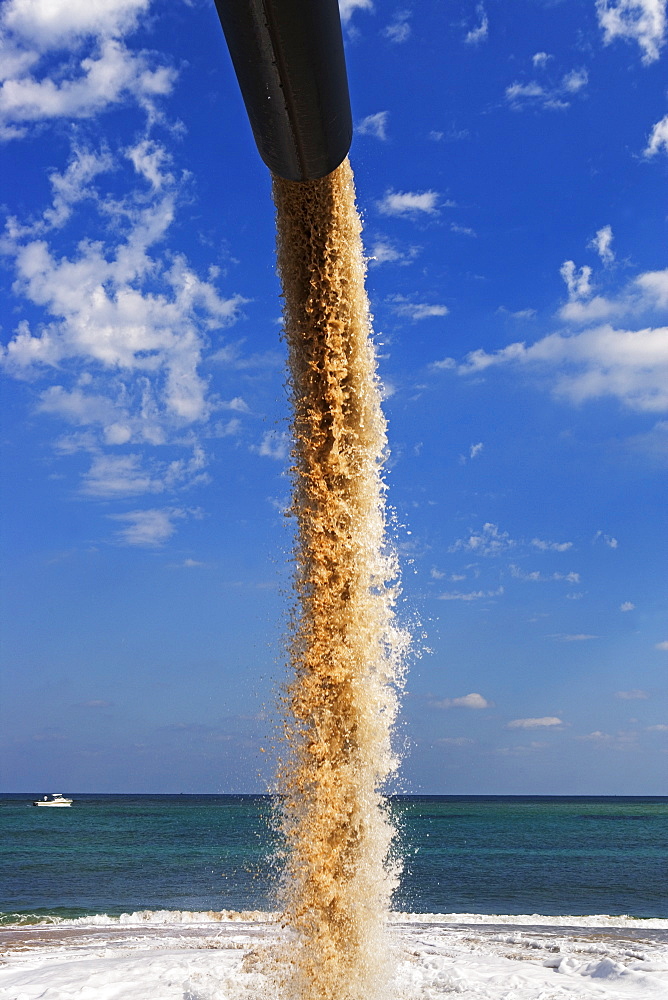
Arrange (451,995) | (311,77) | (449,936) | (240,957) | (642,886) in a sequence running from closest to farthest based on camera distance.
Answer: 1. (311,77)
2. (451,995)
3. (240,957)
4. (449,936)
5. (642,886)

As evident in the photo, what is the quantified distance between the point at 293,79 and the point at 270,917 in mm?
12979

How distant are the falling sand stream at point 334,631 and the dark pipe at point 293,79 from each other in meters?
1.47

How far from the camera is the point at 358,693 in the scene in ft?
22.0

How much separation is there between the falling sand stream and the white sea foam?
2.51ft

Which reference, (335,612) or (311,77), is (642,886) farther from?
(311,77)

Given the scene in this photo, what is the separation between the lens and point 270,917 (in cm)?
1373

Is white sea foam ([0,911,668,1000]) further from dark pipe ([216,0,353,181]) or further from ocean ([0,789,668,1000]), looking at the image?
dark pipe ([216,0,353,181])

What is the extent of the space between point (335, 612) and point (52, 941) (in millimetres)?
8746

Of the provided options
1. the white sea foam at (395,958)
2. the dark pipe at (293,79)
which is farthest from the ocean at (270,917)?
the dark pipe at (293,79)

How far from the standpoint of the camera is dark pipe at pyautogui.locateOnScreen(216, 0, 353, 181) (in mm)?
3943

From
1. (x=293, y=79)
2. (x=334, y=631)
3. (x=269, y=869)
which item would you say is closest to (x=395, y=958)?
(x=269, y=869)

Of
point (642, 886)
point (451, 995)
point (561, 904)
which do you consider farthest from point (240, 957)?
point (642, 886)

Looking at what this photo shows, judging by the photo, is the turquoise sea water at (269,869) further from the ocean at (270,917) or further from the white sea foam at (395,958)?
the white sea foam at (395,958)

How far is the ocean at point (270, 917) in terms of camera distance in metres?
8.87
